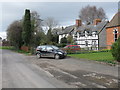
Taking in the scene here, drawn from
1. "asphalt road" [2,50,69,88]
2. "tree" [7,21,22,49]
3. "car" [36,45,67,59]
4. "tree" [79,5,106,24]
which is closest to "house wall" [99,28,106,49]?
"tree" [79,5,106,24]

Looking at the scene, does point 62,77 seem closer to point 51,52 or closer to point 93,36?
point 51,52

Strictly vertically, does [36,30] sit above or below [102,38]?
above

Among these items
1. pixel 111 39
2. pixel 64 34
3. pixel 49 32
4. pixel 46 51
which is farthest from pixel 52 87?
pixel 64 34

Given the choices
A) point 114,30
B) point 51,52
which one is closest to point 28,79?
point 51,52

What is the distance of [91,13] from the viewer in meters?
52.9

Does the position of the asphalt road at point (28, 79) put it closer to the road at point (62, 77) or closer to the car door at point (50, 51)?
the road at point (62, 77)

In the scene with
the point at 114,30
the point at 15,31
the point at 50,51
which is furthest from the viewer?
the point at 15,31

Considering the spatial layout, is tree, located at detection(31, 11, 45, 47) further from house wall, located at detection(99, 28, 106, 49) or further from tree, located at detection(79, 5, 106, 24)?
tree, located at detection(79, 5, 106, 24)

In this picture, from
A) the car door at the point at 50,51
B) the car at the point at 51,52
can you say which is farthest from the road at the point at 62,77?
the car door at the point at 50,51

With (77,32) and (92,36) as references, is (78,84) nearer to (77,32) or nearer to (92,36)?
(92,36)

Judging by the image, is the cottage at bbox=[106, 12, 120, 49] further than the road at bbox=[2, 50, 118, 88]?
Yes

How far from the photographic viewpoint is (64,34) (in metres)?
53.9

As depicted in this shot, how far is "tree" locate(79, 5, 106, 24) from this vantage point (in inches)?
2079

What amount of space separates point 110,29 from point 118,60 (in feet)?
67.5
